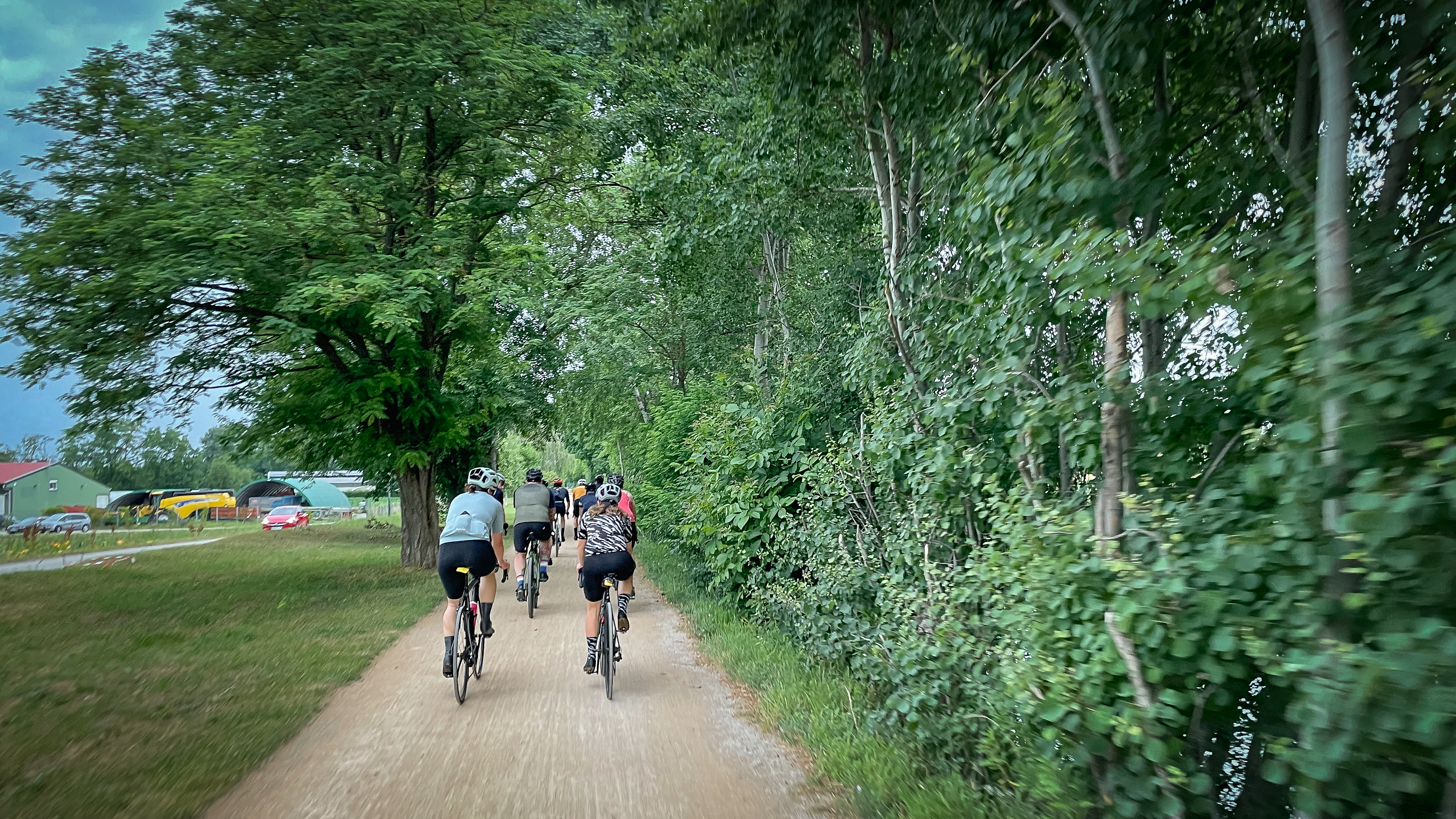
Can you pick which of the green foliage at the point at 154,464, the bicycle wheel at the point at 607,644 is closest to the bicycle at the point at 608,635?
the bicycle wheel at the point at 607,644

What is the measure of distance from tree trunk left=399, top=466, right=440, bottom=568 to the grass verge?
13514 millimetres

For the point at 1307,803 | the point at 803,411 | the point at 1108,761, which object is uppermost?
the point at 803,411

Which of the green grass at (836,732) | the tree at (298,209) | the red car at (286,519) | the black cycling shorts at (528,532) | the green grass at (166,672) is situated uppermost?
the tree at (298,209)

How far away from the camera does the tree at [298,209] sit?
11.6 metres

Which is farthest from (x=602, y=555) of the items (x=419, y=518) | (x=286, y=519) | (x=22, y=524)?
(x=22, y=524)

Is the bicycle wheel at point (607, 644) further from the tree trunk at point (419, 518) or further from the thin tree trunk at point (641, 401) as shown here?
the thin tree trunk at point (641, 401)

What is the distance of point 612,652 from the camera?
691cm

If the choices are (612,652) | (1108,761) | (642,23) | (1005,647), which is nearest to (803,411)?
(612,652)

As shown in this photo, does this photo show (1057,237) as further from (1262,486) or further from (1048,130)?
(1262,486)

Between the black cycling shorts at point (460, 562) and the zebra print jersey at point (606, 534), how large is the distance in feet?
2.96

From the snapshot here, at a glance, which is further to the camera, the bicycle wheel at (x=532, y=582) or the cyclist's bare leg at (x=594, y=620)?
the bicycle wheel at (x=532, y=582)

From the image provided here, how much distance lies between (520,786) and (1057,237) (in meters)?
4.33

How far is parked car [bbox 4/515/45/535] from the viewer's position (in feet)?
116

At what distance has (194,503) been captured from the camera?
167 feet
